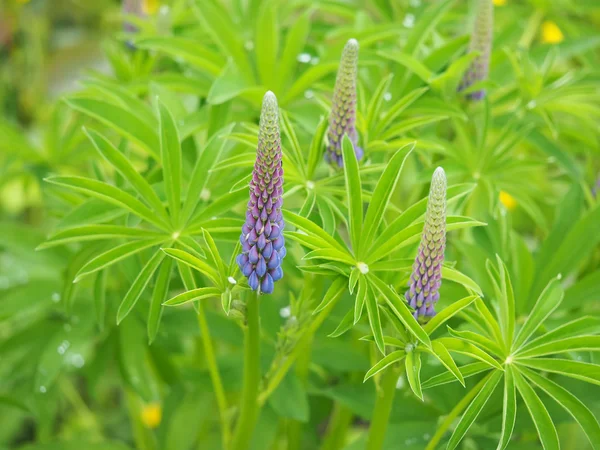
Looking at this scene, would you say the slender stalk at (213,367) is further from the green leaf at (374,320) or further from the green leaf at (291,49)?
the green leaf at (291,49)

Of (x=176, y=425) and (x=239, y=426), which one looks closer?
(x=239, y=426)

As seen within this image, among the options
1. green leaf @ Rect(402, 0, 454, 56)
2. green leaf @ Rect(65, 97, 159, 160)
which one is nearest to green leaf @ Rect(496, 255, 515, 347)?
green leaf @ Rect(402, 0, 454, 56)

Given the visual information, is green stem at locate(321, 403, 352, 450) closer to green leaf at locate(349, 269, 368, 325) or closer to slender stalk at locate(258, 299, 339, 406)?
slender stalk at locate(258, 299, 339, 406)

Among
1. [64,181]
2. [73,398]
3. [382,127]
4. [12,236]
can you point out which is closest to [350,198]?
[382,127]

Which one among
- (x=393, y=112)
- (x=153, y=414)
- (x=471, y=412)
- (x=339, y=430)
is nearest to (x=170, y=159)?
(x=393, y=112)

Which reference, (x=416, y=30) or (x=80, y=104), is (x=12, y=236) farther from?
(x=416, y=30)

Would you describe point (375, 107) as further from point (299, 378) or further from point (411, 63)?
point (299, 378)
